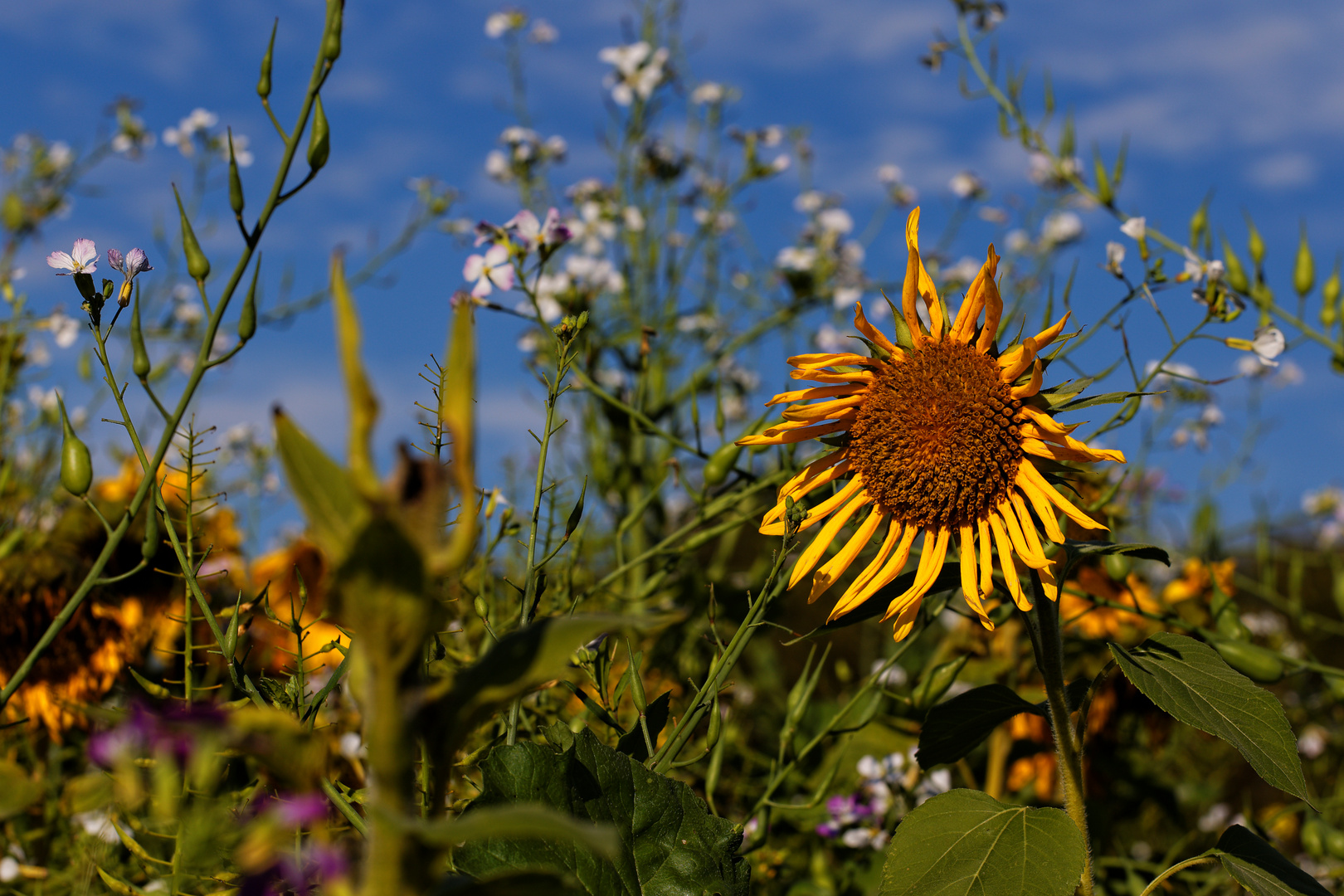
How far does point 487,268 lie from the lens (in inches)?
47.3

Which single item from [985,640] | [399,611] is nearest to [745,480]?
[985,640]

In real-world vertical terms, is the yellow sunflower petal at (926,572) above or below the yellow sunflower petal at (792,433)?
below

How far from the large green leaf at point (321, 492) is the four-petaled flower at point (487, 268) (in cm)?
91

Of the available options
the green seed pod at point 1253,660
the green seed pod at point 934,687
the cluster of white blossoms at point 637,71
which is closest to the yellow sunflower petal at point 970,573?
the green seed pod at point 934,687

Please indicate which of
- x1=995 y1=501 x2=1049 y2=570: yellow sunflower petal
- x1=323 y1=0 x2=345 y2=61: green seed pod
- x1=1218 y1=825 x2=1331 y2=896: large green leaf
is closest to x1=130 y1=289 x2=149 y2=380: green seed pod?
x1=323 y1=0 x2=345 y2=61: green seed pod

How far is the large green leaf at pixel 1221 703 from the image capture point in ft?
2.03

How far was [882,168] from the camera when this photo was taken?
11.3 feet

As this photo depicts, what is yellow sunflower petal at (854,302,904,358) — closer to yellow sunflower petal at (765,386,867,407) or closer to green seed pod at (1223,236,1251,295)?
yellow sunflower petal at (765,386,867,407)

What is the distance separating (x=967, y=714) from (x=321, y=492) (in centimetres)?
61

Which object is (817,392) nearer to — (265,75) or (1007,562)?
(1007,562)

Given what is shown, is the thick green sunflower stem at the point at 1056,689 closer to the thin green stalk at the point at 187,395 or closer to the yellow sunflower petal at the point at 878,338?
the yellow sunflower petal at the point at 878,338

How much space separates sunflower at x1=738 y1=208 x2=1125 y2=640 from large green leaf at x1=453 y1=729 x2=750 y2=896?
19 centimetres

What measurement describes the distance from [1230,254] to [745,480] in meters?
0.70

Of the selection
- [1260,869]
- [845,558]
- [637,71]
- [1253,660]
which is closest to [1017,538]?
[845,558]
